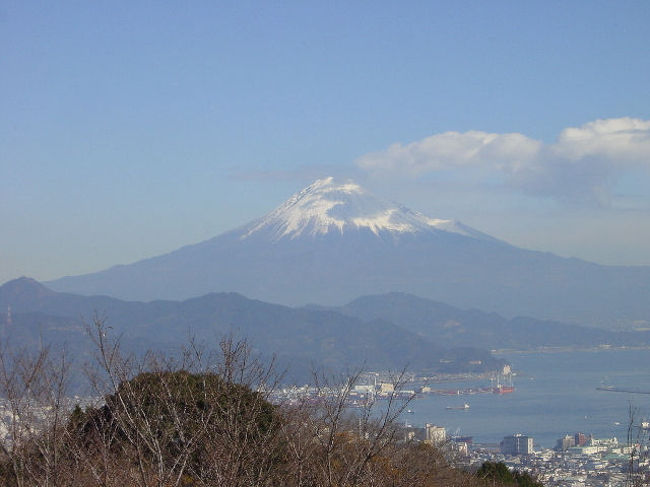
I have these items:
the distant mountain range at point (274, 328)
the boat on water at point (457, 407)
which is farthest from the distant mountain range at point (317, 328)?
the boat on water at point (457, 407)

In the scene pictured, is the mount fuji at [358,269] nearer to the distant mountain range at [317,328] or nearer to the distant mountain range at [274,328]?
the distant mountain range at [317,328]

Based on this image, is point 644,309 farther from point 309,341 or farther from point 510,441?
point 510,441

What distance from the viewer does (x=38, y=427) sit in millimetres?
8062

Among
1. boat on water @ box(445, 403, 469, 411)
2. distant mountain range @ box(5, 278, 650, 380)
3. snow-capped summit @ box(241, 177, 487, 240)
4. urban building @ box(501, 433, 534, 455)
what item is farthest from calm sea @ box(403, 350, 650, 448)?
snow-capped summit @ box(241, 177, 487, 240)

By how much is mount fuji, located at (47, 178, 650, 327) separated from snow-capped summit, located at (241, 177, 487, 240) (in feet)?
0.48

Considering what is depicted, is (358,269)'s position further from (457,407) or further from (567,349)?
(457,407)

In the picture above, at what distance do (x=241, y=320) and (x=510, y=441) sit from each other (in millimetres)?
51614

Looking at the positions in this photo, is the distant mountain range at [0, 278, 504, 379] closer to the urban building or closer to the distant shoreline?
the distant shoreline

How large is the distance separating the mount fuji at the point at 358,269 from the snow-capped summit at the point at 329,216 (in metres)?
0.15

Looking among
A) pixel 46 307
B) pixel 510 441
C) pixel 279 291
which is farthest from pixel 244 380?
pixel 279 291

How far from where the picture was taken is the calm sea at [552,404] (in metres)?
36.8

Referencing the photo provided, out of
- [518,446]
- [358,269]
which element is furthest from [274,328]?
[358,269]

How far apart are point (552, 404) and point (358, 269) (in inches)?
3625

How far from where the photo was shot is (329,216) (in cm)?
14988
